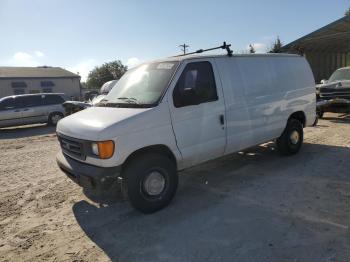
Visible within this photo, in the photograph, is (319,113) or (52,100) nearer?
(319,113)

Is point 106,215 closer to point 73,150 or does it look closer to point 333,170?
point 73,150

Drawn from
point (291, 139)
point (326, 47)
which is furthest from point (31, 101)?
point (326, 47)

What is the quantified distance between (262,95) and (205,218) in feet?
9.40

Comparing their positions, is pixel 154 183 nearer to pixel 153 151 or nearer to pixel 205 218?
pixel 153 151

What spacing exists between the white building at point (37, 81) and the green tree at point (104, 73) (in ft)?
111

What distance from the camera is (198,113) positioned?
505cm

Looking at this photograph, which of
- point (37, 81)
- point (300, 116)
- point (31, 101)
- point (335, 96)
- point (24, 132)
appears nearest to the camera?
point (300, 116)

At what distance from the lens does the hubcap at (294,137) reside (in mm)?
7127

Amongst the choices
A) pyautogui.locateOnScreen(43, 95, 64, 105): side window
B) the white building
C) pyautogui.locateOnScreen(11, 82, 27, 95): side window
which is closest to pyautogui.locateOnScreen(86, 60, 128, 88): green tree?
the white building

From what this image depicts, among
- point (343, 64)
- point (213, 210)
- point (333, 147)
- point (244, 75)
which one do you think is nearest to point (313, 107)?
point (333, 147)

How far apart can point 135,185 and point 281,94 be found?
381 cm

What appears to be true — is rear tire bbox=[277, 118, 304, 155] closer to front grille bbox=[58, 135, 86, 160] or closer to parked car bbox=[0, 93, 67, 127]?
front grille bbox=[58, 135, 86, 160]

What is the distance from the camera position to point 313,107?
7.65 metres

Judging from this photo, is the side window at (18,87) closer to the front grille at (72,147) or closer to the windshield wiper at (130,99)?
the front grille at (72,147)
